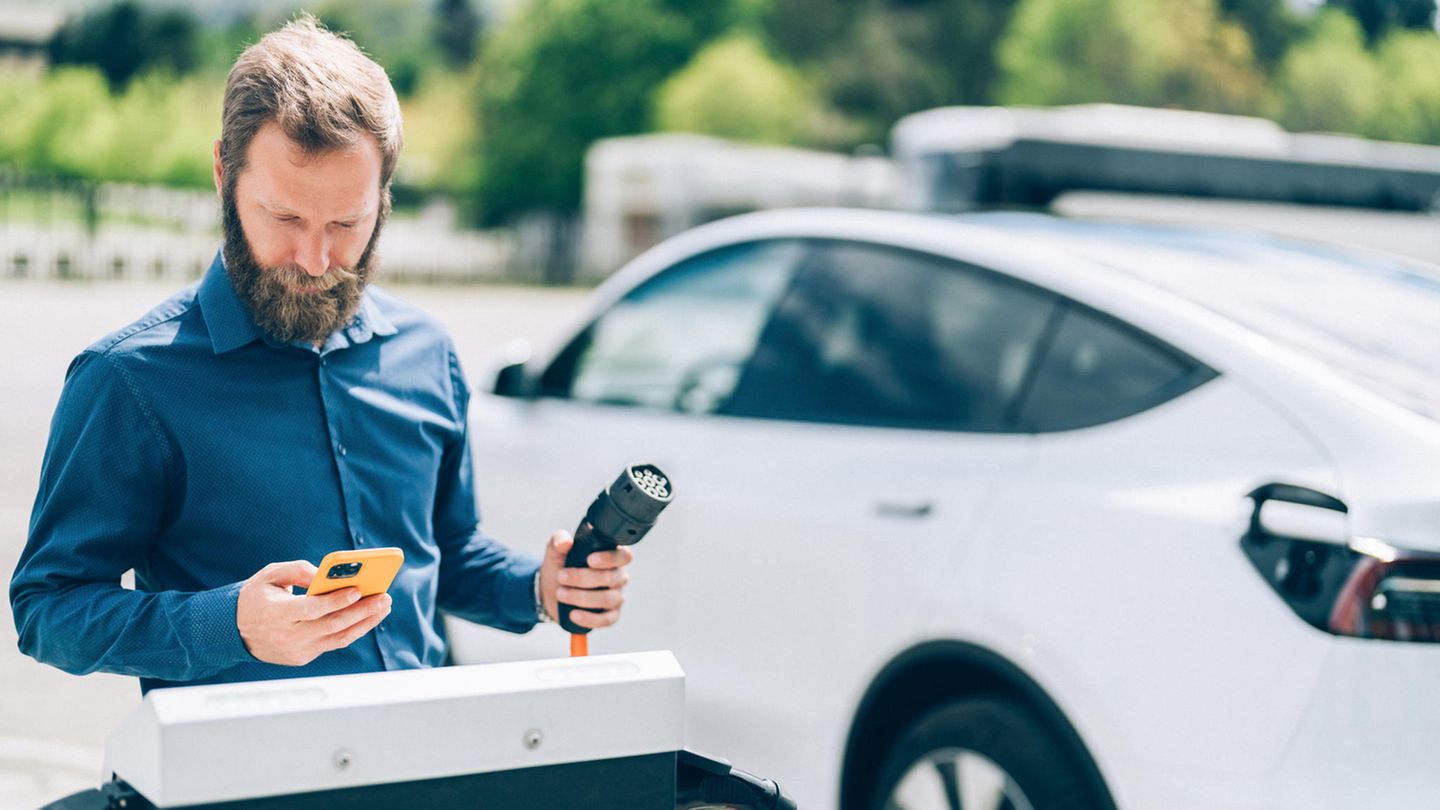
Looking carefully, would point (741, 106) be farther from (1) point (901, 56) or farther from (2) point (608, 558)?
(2) point (608, 558)

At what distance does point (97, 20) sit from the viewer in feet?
282

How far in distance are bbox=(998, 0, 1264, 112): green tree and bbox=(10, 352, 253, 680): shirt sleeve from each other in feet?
177

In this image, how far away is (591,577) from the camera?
2.18m

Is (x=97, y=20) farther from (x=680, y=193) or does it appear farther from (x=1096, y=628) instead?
(x=1096, y=628)

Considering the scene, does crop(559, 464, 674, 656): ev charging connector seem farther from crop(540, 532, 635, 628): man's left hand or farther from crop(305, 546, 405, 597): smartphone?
crop(305, 546, 405, 597): smartphone

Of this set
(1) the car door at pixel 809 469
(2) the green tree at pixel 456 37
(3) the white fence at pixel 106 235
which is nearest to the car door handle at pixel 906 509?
(1) the car door at pixel 809 469

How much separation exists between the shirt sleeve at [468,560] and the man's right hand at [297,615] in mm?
602

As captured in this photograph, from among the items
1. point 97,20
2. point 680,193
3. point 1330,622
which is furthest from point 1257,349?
point 97,20

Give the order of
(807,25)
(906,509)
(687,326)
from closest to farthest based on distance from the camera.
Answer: (906,509)
(687,326)
(807,25)

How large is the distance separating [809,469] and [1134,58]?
53.6 meters

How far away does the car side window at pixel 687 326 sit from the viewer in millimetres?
4125

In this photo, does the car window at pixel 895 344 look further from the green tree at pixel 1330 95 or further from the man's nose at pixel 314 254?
the green tree at pixel 1330 95

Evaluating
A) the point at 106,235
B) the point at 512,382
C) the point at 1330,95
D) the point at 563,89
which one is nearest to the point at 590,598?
the point at 512,382

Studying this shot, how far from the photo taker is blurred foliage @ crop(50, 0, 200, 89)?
281 feet
